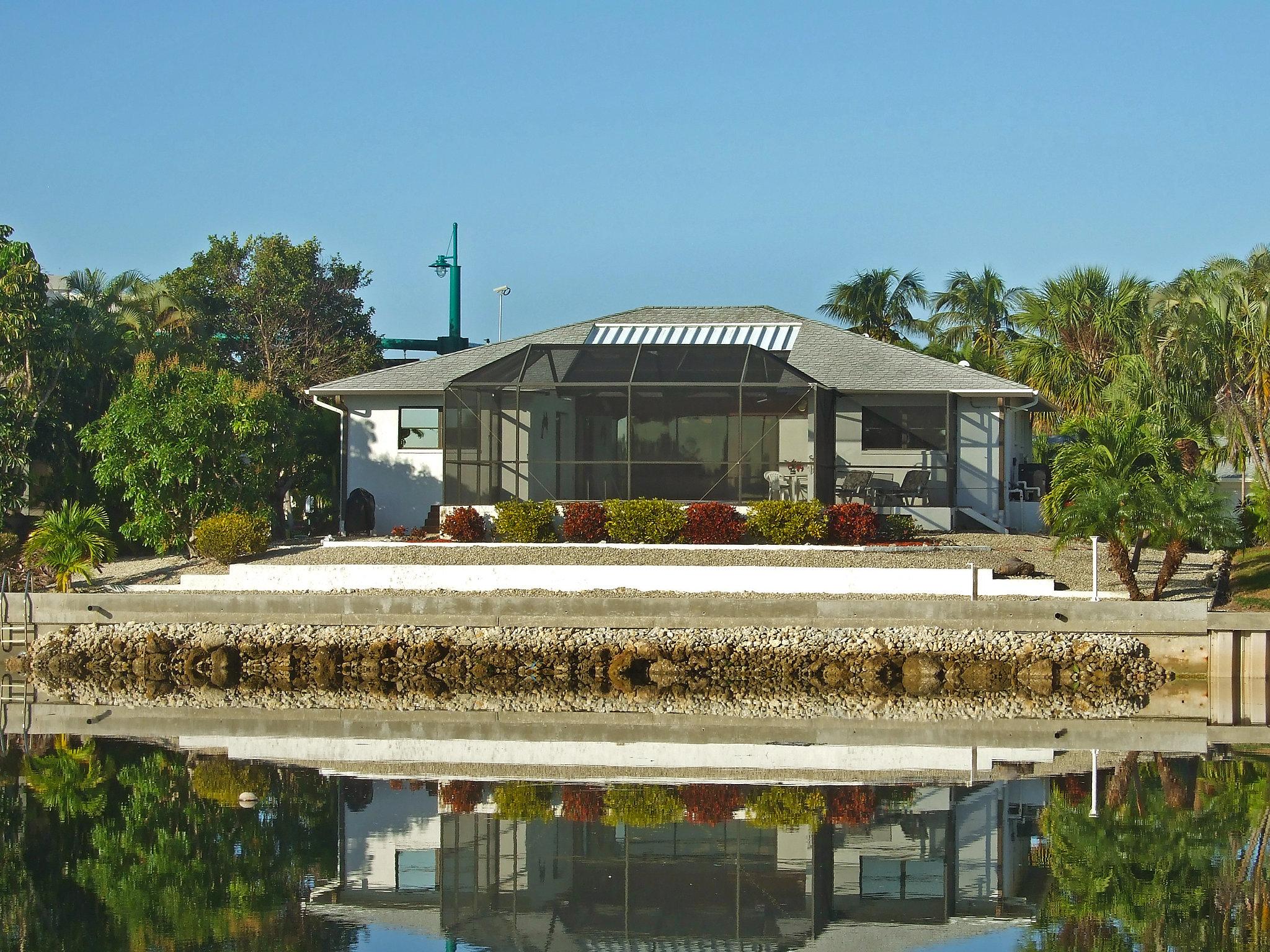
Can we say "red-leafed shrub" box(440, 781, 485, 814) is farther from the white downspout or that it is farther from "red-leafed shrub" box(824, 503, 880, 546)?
the white downspout

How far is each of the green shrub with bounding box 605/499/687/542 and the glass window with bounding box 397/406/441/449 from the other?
7.01m

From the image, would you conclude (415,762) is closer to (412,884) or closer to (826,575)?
(412,884)

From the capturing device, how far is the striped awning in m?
33.0

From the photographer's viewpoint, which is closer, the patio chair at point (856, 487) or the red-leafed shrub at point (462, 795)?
the red-leafed shrub at point (462, 795)

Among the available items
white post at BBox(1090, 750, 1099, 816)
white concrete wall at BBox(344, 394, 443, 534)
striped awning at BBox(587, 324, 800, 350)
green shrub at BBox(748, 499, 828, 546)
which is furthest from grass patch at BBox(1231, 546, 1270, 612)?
white concrete wall at BBox(344, 394, 443, 534)

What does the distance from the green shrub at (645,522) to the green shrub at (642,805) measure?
11.4 metres

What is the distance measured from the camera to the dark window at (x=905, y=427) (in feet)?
97.2

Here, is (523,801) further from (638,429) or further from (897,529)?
(638,429)

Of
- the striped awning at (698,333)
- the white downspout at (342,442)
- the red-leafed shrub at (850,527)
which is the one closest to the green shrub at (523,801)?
the red-leafed shrub at (850,527)

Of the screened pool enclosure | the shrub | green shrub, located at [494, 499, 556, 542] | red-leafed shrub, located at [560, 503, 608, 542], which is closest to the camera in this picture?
red-leafed shrub, located at [560, 503, 608, 542]

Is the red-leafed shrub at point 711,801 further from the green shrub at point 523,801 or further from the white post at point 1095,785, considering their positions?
the white post at point 1095,785

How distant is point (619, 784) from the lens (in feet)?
45.4

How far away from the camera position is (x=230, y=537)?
2566cm

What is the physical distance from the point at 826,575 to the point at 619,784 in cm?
870
